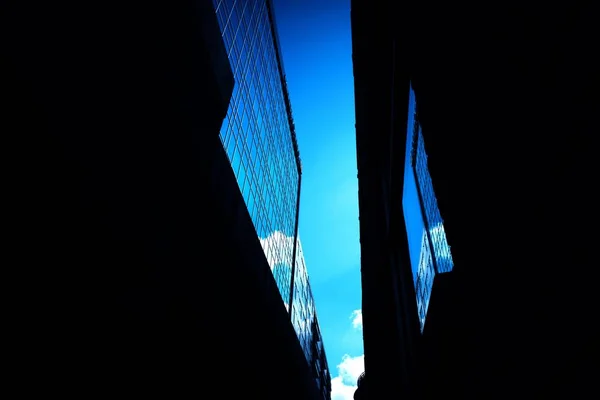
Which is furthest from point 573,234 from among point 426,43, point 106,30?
point 106,30

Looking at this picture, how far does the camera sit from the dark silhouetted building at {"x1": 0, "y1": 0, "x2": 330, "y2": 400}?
4.12 meters

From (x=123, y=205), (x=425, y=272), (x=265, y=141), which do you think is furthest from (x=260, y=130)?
(x=123, y=205)

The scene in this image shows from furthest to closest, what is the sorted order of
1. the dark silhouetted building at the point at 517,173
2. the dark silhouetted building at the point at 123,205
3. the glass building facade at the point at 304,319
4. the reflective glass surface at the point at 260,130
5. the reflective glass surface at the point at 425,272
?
the glass building facade at the point at 304,319, the reflective glass surface at the point at 260,130, the reflective glass surface at the point at 425,272, the dark silhouetted building at the point at 123,205, the dark silhouetted building at the point at 517,173

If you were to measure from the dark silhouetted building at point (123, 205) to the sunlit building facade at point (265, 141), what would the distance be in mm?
9347

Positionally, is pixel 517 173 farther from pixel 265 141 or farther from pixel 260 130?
pixel 265 141

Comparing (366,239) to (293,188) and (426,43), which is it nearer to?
(426,43)

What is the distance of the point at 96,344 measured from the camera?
6.13m

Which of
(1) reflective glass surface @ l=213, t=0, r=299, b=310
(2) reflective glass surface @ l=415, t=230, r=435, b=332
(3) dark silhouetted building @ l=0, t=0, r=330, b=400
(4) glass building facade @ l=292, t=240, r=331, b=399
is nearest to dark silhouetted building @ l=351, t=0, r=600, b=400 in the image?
(3) dark silhouetted building @ l=0, t=0, r=330, b=400

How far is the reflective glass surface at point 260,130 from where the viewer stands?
19125mm

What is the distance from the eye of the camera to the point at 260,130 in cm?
2586

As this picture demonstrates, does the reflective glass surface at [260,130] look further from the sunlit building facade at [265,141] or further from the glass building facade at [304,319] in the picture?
the glass building facade at [304,319]

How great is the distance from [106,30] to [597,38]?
214 inches

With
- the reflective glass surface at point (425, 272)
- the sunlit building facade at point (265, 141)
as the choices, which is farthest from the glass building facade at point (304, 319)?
the reflective glass surface at point (425, 272)

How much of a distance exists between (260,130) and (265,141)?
1.71 meters
